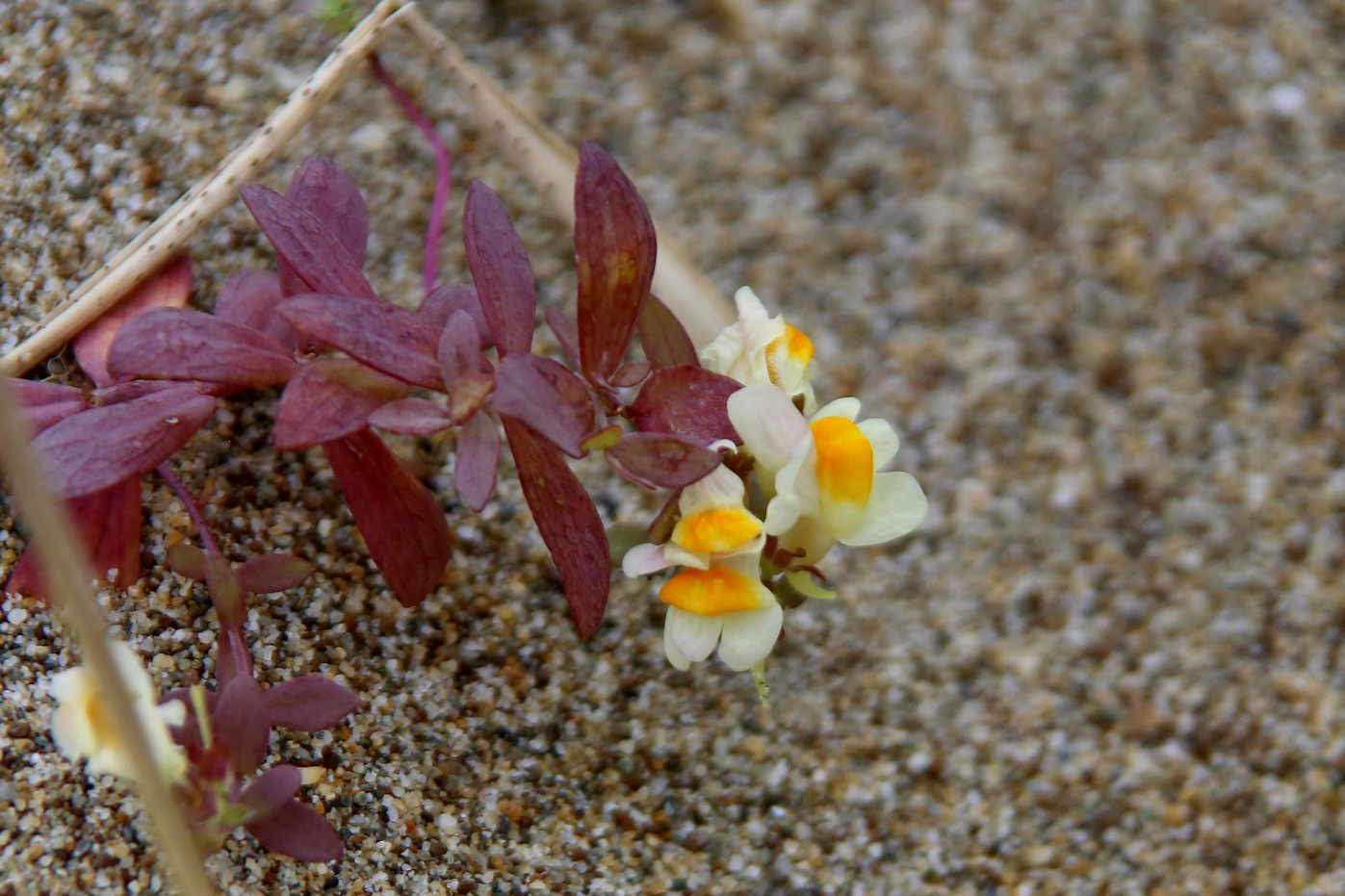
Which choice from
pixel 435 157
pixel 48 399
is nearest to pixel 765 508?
pixel 48 399

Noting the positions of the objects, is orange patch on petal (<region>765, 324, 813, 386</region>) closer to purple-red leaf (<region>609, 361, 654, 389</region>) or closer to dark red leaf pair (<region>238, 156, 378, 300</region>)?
purple-red leaf (<region>609, 361, 654, 389</region>)

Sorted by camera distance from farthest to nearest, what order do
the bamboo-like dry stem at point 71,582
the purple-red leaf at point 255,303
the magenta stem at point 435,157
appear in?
the magenta stem at point 435,157
the purple-red leaf at point 255,303
the bamboo-like dry stem at point 71,582

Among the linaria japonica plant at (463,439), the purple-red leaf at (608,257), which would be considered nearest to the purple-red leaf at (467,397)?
the linaria japonica plant at (463,439)

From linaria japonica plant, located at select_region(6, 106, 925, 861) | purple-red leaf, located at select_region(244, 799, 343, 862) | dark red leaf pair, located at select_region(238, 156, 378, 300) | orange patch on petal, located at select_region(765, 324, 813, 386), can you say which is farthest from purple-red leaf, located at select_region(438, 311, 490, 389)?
purple-red leaf, located at select_region(244, 799, 343, 862)

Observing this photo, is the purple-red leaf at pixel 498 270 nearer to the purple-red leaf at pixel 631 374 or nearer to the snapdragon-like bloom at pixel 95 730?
the purple-red leaf at pixel 631 374

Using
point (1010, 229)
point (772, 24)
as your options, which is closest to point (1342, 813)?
point (1010, 229)

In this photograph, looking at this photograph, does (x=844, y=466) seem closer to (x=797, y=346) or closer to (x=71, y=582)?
(x=797, y=346)
